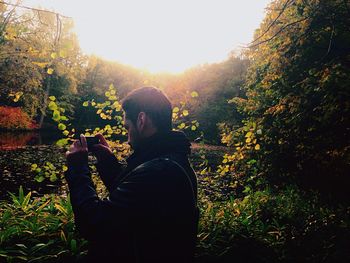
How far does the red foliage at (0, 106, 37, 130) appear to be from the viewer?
1451 inches

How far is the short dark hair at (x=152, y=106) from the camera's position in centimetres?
212

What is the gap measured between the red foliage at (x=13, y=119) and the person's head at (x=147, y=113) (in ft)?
125

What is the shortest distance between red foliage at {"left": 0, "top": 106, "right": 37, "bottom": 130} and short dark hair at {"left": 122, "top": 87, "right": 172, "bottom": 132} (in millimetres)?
37955

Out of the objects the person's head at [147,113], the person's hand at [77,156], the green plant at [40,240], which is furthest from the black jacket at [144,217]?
the green plant at [40,240]

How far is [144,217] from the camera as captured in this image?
1714 mm

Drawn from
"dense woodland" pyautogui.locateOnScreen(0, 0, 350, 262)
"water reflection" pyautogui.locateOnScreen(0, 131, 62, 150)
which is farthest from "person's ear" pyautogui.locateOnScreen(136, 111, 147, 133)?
"water reflection" pyautogui.locateOnScreen(0, 131, 62, 150)

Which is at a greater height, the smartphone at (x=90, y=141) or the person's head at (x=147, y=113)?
the person's head at (x=147, y=113)

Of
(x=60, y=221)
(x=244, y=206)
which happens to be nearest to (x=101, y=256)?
(x=60, y=221)

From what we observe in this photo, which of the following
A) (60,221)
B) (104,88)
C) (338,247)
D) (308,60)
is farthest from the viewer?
(104,88)

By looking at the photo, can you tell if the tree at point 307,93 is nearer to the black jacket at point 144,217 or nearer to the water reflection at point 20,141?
the black jacket at point 144,217

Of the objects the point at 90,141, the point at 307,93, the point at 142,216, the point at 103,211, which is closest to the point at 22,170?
the point at 307,93

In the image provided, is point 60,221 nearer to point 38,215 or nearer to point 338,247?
point 38,215

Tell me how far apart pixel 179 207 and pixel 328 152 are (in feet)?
22.0

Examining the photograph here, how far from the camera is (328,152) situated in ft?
24.3
